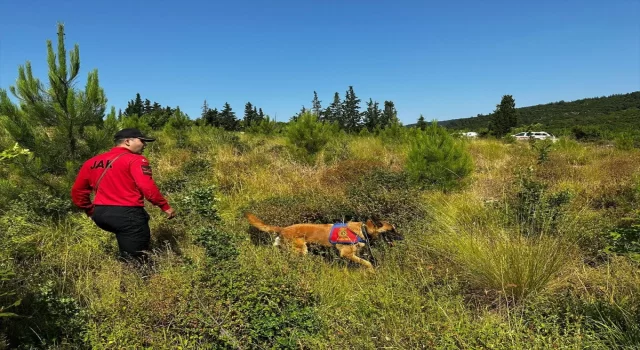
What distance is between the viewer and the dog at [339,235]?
164 inches

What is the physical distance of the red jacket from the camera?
3586 mm

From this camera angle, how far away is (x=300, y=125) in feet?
36.2

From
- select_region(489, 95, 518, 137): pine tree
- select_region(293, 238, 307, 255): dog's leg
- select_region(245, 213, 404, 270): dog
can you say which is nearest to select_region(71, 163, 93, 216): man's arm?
select_region(245, 213, 404, 270): dog

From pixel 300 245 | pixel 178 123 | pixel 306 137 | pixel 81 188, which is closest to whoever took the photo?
pixel 81 188

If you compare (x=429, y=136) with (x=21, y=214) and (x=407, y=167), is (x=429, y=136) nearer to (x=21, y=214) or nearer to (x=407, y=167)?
(x=407, y=167)

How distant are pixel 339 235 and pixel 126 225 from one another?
2.27 meters

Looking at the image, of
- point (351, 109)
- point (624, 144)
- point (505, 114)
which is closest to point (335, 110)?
point (351, 109)

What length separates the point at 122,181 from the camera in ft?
11.8

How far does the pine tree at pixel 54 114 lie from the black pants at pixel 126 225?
1.56 meters

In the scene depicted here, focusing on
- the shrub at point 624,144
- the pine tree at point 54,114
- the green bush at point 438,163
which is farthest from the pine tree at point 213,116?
the pine tree at point 54,114

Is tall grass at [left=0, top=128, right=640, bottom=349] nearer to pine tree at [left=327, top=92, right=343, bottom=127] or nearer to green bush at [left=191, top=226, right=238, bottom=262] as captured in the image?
green bush at [left=191, top=226, right=238, bottom=262]

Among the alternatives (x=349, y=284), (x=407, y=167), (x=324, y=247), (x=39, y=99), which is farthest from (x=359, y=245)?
(x=39, y=99)

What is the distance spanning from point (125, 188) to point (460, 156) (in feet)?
20.3

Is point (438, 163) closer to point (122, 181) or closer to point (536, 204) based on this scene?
point (536, 204)
